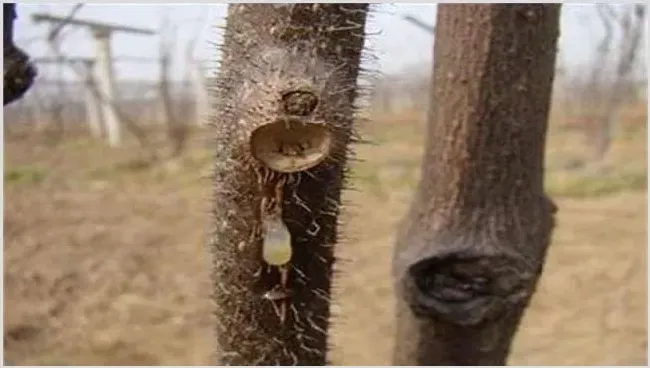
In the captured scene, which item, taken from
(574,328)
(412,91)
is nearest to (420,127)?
(412,91)

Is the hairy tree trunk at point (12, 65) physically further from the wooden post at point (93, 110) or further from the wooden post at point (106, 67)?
the wooden post at point (93, 110)

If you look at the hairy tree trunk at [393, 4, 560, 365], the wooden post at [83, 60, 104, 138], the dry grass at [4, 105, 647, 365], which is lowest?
the dry grass at [4, 105, 647, 365]

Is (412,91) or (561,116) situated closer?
(412,91)

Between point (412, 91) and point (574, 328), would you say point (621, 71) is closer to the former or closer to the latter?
point (412, 91)

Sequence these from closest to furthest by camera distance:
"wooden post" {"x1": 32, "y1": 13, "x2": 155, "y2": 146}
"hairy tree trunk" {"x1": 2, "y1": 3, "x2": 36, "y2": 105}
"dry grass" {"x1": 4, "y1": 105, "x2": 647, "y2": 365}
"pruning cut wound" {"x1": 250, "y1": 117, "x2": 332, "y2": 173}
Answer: "pruning cut wound" {"x1": 250, "y1": 117, "x2": 332, "y2": 173}
"hairy tree trunk" {"x1": 2, "y1": 3, "x2": 36, "y2": 105}
"wooden post" {"x1": 32, "y1": 13, "x2": 155, "y2": 146}
"dry grass" {"x1": 4, "y1": 105, "x2": 647, "y2": 365}

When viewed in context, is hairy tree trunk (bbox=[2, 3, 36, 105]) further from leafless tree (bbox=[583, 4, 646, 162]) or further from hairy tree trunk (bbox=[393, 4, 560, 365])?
leafless tree (bbox=[583, 4, 646, 162])

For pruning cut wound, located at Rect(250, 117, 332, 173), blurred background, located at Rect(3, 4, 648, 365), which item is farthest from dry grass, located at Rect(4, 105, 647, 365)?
pruning cut wound, located at Rect(250, 117, 332, 173)

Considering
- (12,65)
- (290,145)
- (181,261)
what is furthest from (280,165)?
(181,261)

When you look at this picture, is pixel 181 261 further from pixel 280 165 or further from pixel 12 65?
pixel 280 165
